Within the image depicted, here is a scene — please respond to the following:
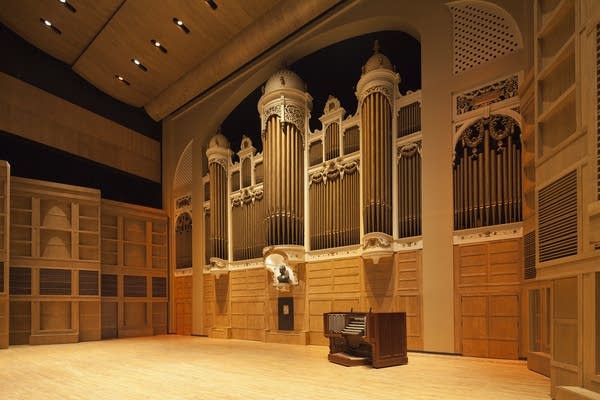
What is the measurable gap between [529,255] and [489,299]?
99 cm

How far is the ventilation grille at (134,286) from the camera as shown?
456 inches

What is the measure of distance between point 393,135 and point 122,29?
656 cm

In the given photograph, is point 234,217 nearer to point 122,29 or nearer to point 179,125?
point 179,125

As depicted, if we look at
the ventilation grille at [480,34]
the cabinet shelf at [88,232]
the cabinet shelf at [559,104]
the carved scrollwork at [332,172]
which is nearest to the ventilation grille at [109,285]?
the cabinet shelf at [88,232]

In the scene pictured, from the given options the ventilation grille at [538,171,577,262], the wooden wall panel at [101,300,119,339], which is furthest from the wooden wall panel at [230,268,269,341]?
the ventilation grille at [538,171,577,262]

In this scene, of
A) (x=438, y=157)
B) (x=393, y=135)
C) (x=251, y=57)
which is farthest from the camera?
(x=251, y=57)

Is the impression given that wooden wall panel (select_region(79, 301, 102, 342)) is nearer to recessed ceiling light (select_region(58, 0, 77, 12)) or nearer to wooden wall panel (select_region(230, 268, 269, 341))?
wooden wall panel (select_region(230, 268, 269, 341))

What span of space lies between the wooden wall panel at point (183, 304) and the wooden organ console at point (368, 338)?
6.39 m

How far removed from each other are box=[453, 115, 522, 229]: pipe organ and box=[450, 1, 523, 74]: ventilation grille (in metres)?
0.95

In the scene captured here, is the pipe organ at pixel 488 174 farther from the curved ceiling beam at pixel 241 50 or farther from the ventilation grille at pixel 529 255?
the curved ceiling beam at pixel 241 50

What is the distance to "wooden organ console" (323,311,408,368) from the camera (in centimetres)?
567

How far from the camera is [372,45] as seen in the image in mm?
8719

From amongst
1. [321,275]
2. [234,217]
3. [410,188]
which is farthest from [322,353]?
[234,217]

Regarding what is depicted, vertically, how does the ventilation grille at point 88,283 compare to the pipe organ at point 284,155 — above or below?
below
